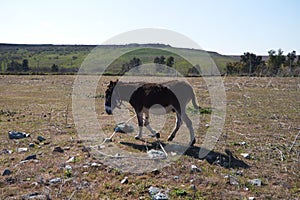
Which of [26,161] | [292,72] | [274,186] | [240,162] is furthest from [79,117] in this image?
[292,72]

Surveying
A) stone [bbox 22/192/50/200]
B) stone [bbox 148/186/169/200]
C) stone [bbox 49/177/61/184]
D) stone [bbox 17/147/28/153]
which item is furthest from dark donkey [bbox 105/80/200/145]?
stone [bbox 22/192/50/200]

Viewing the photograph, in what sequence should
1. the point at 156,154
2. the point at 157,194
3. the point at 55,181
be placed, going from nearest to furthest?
1. the point at 157,194
2. the point at 55,181
3. the point at 156,154

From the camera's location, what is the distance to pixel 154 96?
10.6 meters

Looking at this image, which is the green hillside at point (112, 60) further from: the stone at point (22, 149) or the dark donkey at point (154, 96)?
the stone at point (22, 149)

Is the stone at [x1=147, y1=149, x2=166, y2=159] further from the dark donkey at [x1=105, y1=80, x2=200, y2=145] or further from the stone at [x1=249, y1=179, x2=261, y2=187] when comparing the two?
the stone at [x1=249, y1=179, x2=261, y2=187]

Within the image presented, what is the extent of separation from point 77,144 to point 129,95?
2.52m

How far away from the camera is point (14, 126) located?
510 inches

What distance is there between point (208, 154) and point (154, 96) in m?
2.71

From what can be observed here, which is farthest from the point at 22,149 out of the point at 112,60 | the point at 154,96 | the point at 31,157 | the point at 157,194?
the point at 157,194

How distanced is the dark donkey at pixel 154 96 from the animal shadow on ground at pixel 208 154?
571 mm

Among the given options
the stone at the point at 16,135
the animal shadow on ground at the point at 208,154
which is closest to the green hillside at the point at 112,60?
the animal shadow on ground at the point at 208,154

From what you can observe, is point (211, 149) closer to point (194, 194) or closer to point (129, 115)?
point (194, 194)

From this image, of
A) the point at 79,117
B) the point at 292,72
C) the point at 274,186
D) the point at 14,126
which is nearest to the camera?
the point at 274,186

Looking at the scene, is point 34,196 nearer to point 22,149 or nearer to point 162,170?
point 162,170
